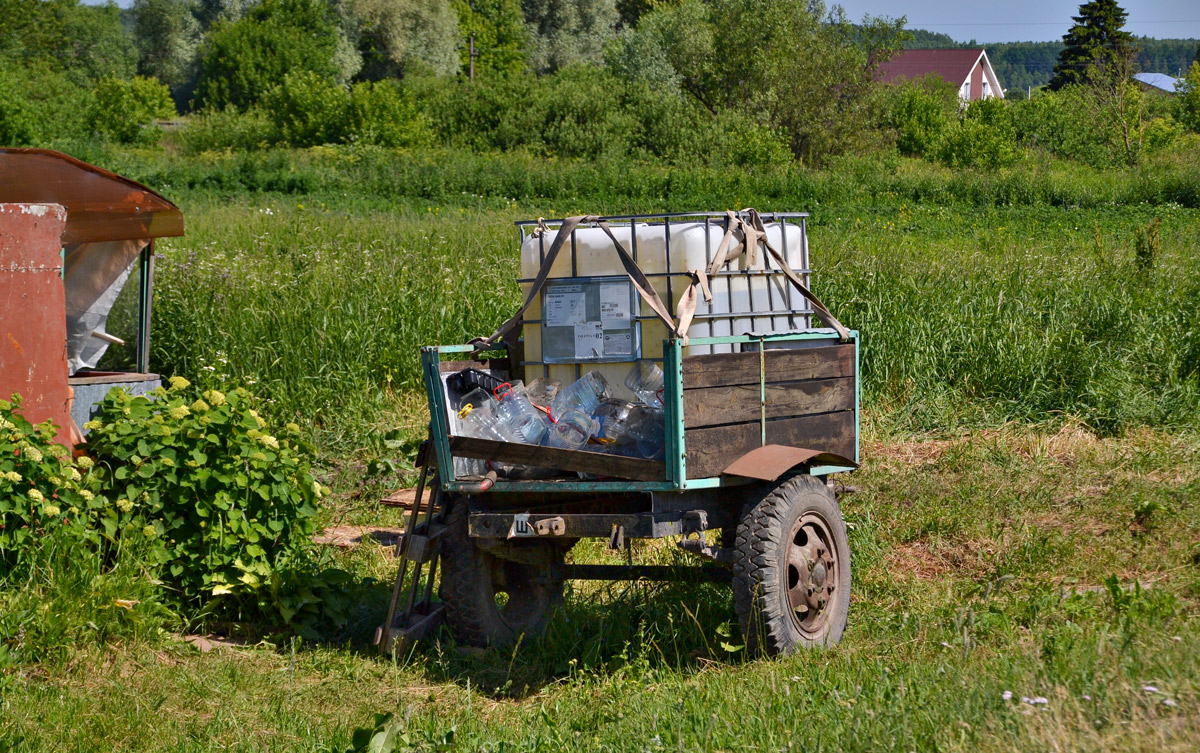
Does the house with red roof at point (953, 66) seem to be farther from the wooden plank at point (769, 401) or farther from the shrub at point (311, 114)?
the wooden plank at point (769, 401)

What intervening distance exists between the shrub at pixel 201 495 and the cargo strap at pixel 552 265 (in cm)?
131

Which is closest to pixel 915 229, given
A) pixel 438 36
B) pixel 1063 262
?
pixel 1063 262

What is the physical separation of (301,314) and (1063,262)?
819cm

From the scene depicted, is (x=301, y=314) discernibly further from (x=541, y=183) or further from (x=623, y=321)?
(x=541, y=183)

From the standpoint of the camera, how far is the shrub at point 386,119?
116ft

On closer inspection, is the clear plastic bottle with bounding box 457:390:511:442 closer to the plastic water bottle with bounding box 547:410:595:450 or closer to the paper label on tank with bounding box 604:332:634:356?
the plastic water bottle with bounding box 547:410:595:450

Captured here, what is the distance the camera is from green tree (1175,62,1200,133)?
4150 centimetres

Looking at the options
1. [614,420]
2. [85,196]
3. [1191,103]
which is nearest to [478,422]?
[614,420]

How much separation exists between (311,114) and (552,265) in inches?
1444

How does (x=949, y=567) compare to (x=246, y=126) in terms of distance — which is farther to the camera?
(x=246, y=126)

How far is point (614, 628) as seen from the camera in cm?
501

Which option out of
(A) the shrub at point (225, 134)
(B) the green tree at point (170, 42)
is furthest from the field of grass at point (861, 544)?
(B) the green tree at point (170, 42)

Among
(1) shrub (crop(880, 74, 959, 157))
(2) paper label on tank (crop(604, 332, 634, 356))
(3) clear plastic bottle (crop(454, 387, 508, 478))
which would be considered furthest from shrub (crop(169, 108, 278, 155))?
(2) paper label on tank (crop(604, 332, 634, 356))

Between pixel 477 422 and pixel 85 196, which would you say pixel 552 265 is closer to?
pixel 477 422
